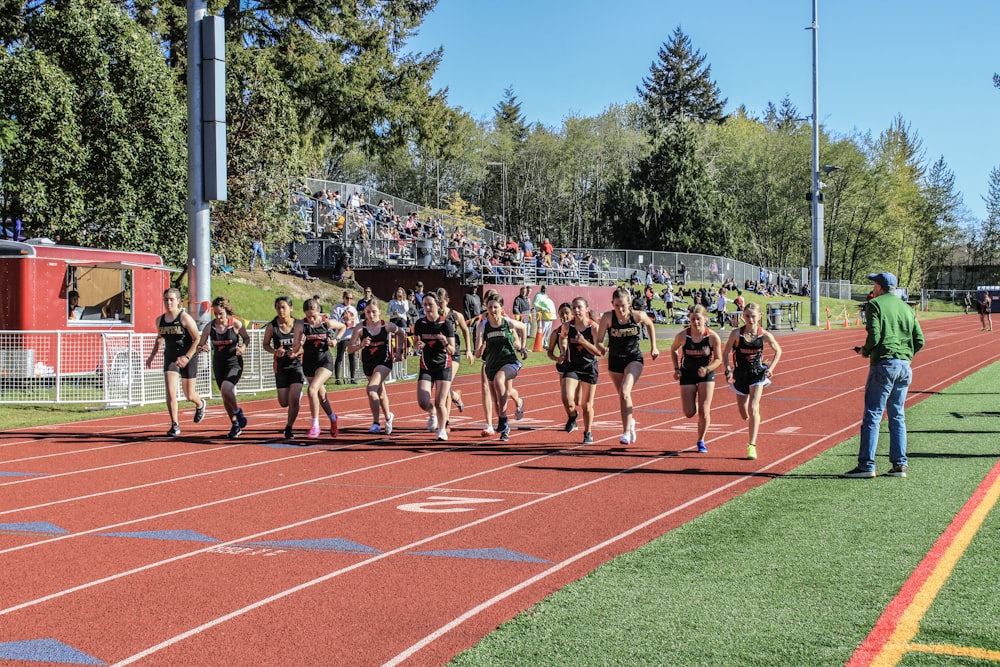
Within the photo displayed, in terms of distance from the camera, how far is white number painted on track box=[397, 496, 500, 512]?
8.86 m

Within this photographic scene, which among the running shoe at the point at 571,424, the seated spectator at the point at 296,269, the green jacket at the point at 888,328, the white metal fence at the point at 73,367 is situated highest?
the seated spectator at the point at 296,269

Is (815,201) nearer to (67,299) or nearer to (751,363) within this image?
(67,299)

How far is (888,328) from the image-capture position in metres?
9.48

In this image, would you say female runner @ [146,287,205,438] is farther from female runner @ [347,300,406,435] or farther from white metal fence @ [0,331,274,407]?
white metal fence @ [0,331,274,407]

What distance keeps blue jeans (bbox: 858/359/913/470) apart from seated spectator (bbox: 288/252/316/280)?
100 feet

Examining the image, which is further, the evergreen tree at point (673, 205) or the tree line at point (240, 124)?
the evergreen tree at point (673, 205)

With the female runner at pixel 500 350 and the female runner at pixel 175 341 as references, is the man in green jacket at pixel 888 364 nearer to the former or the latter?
the female runner at pixel 500 350

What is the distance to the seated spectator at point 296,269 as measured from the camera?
1497 inches

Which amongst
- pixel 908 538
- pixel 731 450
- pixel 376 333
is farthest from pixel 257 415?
pixel 908 538

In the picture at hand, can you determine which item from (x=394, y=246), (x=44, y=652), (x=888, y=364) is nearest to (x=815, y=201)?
(x=394, y=246)

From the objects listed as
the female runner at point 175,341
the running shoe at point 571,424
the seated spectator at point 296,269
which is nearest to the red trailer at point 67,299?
the female runner at point 175,341

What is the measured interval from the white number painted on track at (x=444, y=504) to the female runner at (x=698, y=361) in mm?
3494

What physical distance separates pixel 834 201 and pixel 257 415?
248ft

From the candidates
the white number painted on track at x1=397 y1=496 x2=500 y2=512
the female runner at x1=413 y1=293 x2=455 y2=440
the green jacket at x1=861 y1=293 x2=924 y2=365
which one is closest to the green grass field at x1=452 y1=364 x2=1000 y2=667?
the green jacket at x1=861 y1=293 x2=924 y2=365
